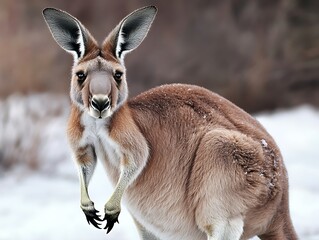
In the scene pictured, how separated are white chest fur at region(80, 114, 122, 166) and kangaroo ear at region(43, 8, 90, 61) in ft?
1.02

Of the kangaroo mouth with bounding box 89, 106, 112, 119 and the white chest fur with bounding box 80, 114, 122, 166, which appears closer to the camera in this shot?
the kangaroo mouth with bounding box 89, 106, 112, 119

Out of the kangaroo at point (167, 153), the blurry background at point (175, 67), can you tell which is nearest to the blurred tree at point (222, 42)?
the blurry background at point (175, 67)

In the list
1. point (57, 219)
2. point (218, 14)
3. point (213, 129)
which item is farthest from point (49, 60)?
point (213, 129)

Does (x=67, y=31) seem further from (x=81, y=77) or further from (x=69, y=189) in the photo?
(x=69, y=189)

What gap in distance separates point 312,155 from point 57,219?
296 cm

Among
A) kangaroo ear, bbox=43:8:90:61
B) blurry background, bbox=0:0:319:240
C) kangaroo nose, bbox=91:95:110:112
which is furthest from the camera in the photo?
blurry background, bbox=0:0:319:240

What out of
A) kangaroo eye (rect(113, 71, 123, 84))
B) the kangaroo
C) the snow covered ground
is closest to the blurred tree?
the snow covered ground

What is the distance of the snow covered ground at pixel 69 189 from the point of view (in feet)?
22.6

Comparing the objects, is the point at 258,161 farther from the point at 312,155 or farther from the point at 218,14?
the point at 218,14

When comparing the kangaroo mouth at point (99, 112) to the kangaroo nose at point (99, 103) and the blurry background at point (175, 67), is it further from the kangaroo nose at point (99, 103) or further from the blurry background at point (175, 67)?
the blurry background at point (175, 67)

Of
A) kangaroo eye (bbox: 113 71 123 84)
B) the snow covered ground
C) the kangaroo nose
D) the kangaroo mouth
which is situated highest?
kangaroo eye (bbox: 113 71 123 84)

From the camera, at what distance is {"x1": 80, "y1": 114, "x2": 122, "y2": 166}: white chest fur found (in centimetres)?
440

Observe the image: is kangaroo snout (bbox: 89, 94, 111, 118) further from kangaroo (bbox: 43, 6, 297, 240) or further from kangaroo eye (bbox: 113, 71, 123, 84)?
kangaroo eye (bbox: 113, 71, 123, 84)

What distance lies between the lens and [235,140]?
467 cm
